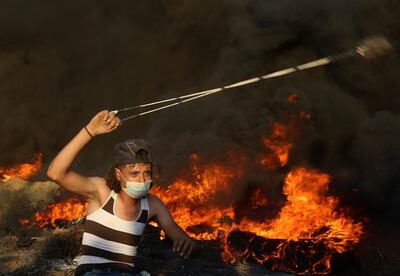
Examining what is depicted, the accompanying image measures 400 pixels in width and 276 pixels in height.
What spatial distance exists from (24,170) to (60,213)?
25.9 feet

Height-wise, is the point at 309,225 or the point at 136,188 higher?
the point at 136,188

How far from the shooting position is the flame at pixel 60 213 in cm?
1436

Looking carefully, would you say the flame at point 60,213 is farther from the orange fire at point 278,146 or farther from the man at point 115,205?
the man at point 115,205

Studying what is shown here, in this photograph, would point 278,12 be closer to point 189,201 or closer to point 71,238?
point 189,201

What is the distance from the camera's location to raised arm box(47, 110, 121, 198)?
12.6 ft

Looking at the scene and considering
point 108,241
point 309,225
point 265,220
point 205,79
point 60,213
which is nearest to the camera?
point 108,241

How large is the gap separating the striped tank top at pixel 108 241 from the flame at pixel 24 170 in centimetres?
1755

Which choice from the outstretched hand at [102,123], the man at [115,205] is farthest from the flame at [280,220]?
the outstretched hand at [102,123]

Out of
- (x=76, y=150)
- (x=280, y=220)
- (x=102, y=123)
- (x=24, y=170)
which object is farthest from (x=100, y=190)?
(x=24, y=170)

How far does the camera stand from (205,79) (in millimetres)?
22422

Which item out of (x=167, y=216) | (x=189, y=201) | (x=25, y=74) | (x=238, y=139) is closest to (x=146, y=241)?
(x=189, y=201)

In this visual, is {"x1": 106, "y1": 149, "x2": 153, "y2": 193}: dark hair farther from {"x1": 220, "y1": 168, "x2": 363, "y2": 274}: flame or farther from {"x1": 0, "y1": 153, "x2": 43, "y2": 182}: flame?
{"x1": 0, "y1": 153, "x2": 43, "y2": 182}: flame

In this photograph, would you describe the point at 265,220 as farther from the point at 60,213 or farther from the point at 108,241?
the point at 108,241

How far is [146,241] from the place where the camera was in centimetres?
1106
